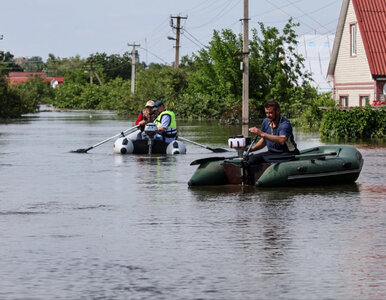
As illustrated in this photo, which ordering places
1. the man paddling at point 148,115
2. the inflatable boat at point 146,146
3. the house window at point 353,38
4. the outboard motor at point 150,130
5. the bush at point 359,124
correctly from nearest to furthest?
the outboard motor at point 150,130 → the man paddling at point 148,115 → the inflatable boat at point 146,146 → the bush at point 359,124 → the house window at point 353,38

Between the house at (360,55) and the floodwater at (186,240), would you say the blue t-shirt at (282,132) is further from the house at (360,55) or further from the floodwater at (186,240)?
the house at (360,55)

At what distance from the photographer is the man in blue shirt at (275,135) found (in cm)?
1861

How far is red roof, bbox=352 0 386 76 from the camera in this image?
4997cm

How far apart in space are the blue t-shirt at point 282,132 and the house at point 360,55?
104ft

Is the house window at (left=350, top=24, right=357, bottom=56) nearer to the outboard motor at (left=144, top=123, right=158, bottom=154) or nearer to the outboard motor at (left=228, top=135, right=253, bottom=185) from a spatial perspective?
the outboard motor at (left=144, top=123, right=158, bottom=154)

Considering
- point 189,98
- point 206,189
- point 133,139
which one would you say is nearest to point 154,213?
point 206,189

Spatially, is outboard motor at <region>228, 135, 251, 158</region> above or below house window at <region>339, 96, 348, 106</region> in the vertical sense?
below

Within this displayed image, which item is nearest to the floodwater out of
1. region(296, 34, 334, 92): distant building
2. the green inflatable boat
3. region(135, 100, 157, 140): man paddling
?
the green inflatable boat

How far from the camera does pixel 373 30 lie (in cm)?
5041

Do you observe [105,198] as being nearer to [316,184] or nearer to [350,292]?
[316,184]

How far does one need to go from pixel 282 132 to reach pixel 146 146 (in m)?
12.2

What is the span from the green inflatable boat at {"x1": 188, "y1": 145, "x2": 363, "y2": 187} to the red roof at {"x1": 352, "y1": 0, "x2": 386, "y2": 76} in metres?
30.9

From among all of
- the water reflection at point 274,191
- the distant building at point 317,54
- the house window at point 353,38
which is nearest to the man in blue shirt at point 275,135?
the water reflection at point 274,191

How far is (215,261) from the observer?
10617 mm
